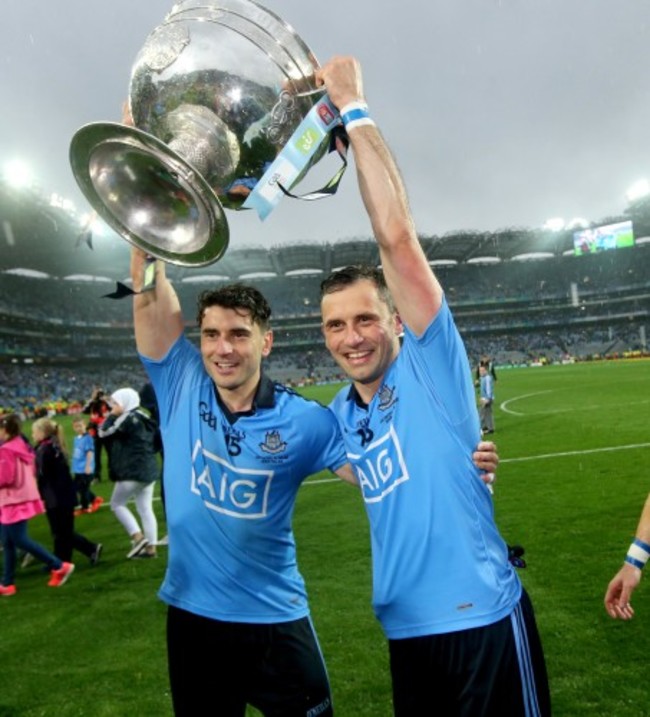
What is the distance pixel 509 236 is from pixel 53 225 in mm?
46361

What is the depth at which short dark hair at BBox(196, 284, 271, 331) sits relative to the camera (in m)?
2.57

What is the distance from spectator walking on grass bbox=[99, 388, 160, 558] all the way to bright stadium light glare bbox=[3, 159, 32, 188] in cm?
3679

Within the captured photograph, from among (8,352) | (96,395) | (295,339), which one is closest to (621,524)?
(96,395)

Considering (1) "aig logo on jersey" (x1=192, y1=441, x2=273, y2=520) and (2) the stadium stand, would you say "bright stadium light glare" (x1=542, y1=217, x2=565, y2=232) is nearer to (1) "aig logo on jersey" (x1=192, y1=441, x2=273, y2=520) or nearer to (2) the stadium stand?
(2) the stadium stand

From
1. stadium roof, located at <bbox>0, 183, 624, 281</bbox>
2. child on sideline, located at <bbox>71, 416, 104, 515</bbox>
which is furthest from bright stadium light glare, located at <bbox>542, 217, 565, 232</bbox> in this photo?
child on sideline, located at <bbox>71, 416, 104, 515</bbox>

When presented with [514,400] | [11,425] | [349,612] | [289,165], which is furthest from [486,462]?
[514,400]

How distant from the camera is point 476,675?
1789 mm

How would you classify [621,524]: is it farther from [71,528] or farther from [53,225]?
[53,225]

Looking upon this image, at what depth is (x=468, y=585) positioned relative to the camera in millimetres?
1848

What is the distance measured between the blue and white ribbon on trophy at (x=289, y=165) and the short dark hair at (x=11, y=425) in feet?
19.2

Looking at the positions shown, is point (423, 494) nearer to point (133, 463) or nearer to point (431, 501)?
point (431, 501)

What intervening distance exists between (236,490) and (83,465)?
862 centimetres

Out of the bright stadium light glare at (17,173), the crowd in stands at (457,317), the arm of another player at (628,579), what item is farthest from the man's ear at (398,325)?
the crowd in stands at (457,317)

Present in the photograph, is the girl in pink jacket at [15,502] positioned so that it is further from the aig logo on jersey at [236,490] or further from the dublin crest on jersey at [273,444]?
the dublin crest on jersey at [273,444]
